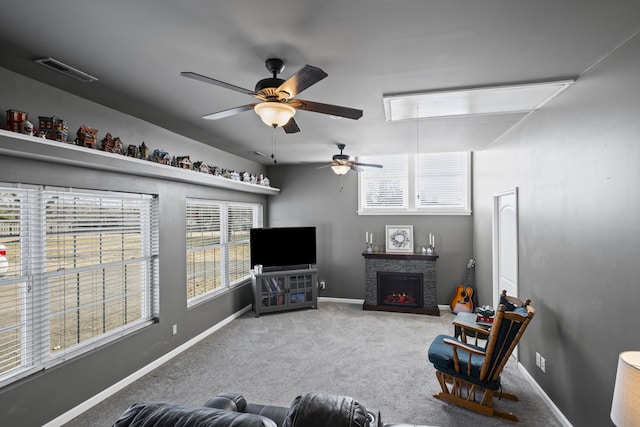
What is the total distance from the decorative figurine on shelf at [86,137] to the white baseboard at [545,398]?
455 centimetres

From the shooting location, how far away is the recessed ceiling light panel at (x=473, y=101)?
258 centimetres

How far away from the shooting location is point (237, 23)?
172 cm

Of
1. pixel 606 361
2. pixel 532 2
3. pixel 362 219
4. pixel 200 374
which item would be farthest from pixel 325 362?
pixel 532 2

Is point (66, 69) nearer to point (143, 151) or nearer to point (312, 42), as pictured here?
point (143, 151)

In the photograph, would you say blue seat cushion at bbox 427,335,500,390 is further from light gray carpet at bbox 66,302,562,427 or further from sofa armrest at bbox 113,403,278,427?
sofa armrest at bbox 113,403,278,427

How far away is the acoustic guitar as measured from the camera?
5312 millimetres

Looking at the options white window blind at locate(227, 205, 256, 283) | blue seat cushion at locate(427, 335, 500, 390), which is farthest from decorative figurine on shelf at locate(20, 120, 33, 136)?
blue seat cushion at locate(427, 335, 500, 390)

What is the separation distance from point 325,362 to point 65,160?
3.21 meters

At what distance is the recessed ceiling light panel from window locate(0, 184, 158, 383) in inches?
116

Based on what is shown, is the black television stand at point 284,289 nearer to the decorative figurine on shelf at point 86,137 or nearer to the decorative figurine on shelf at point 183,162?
the decorative figurine on shelf at point 183,162

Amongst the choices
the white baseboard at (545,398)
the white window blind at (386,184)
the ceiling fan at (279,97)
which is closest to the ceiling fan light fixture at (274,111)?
the ceiling fan at (279,97)

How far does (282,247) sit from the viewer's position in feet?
18.6

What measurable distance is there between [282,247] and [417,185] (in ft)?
Answer: 9.04

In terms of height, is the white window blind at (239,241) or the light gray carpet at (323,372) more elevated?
the white window blind at (239,241)
